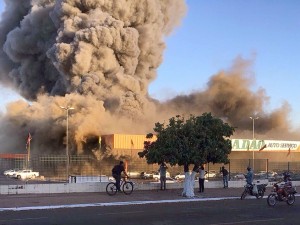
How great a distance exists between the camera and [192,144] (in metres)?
23.9

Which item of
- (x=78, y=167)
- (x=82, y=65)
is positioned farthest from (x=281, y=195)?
(x=82, y=65)

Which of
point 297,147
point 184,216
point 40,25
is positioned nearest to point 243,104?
point 297,147

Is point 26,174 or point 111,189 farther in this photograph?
point 26,174

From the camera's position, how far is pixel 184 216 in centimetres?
1475

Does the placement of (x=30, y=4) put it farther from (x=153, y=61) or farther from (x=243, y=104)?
(x=243, y=104)

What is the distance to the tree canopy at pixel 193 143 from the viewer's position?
2366cm

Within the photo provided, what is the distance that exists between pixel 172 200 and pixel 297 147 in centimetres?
5961

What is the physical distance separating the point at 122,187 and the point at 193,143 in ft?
12.9

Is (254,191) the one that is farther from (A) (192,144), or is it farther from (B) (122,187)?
(B) (122,187)

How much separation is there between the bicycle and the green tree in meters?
1.93

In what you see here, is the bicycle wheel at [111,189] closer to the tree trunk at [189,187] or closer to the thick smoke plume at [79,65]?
the tree trunk at [189,187]

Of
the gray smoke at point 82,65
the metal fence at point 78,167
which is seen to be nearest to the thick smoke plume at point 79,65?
the gray smoke at point 82,65

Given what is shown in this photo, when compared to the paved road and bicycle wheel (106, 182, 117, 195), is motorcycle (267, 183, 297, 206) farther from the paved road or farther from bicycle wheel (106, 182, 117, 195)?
bicycle wheel (106, 182, 117, 195)

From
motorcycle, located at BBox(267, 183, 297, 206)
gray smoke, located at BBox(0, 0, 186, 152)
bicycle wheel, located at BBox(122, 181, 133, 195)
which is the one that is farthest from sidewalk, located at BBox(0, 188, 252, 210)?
gray smoke, located at BBox(0, 0, 186, 152)
